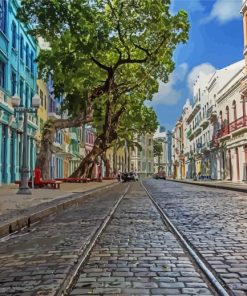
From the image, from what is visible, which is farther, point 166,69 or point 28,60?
point 28,60

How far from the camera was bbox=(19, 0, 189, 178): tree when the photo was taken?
24.5 m

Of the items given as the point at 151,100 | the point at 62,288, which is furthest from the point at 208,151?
the point at 62,288

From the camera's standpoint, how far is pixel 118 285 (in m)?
4.62

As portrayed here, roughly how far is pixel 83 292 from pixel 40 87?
4005cm

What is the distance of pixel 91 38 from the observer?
81.4ft

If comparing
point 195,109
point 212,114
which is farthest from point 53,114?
point 195,109

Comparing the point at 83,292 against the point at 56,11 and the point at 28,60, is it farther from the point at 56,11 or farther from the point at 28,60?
the point at 28,60

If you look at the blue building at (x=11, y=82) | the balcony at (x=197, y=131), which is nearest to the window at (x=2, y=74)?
the blue building at (x=11, y=82)

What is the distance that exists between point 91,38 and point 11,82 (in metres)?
8.43

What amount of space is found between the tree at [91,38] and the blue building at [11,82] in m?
2.04

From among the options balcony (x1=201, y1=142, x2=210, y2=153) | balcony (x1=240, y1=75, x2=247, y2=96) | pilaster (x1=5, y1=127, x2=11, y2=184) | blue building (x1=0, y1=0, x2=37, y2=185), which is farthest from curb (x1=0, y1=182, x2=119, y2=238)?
balcony (x1=201, y1=142, x2=210, y2=153)

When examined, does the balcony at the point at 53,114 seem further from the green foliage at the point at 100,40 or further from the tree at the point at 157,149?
the tree at the point at 157,149

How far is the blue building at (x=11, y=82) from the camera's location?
93.3 feet

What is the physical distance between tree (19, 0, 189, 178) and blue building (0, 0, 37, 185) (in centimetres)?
204
